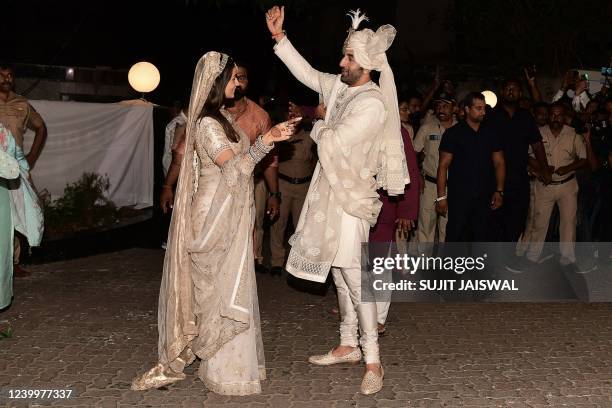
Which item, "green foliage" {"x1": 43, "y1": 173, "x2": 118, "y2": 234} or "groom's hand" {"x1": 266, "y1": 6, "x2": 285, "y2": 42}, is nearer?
"groom's hand" {"x1": 266, "y1": 6, "x2": 285, "y2": 42}

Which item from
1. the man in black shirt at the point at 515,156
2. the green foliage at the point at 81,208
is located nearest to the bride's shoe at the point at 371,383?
the man in black shirt at the point at 515,156

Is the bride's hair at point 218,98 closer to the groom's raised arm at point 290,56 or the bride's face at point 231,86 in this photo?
the bride's face at point 231,86

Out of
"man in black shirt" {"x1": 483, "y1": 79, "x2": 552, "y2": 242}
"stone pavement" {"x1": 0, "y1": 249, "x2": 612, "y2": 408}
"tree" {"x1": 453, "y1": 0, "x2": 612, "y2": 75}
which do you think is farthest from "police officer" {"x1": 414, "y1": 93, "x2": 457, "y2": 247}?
"tree" {"x1": 453, "y1": 0, "x2": 612, "y2": 75}

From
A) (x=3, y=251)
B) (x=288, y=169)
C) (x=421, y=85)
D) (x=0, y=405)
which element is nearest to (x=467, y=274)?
(x=288, y=169)

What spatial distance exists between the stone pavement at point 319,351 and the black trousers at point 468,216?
0.80 meters

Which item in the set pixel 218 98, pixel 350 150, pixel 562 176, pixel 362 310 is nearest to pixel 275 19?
pixel 218 98

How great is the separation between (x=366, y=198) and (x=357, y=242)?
0.98 feet

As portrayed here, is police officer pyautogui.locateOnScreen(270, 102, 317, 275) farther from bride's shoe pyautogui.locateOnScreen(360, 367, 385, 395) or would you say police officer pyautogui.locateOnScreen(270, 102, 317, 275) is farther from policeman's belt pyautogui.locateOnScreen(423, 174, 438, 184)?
bride's shoe pyautogui.locateOnScreen(360, 367, 385, 395)

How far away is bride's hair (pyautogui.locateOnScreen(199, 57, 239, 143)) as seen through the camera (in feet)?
17.8

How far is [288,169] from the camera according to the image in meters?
9.88

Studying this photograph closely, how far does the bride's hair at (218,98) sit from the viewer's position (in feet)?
17.8

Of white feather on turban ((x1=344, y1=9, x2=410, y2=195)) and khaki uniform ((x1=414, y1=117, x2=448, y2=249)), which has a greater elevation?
white feather on turban ((x1=344, y1=9, x2=410, y2=195))

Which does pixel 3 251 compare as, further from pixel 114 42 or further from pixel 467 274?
pixel 114 42

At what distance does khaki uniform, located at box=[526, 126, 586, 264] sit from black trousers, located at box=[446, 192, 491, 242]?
1.65 meters
